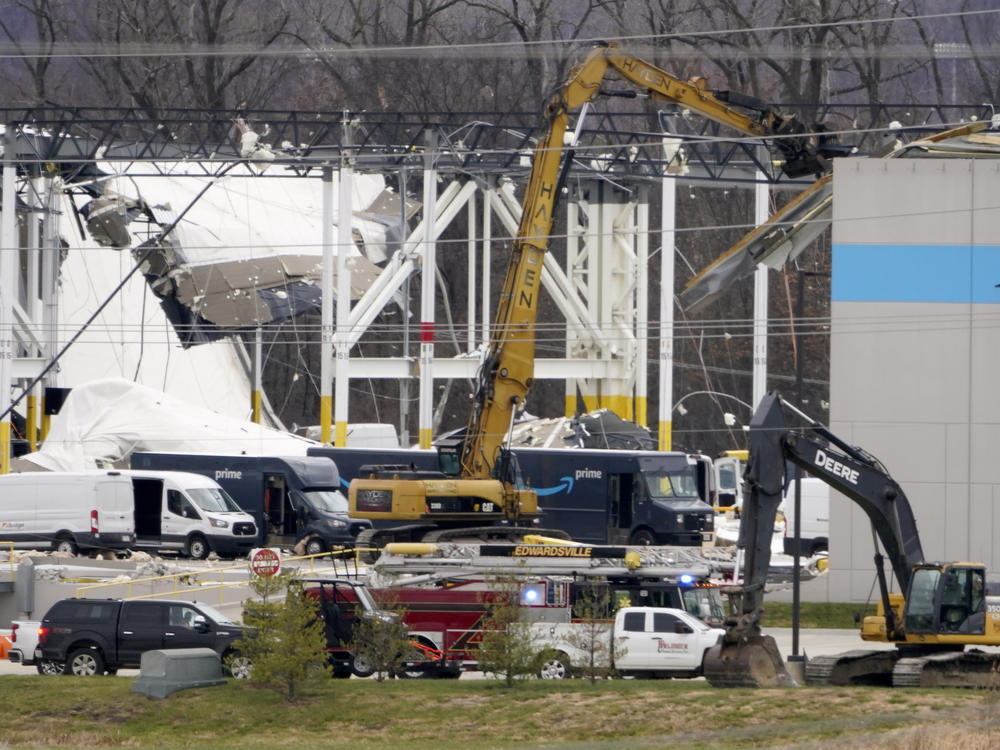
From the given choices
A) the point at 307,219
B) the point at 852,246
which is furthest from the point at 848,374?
the point at 307,219

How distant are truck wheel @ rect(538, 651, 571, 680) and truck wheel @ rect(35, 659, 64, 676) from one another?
7.24m

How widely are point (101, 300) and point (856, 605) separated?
1490 inches

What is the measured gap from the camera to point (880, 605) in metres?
24.1

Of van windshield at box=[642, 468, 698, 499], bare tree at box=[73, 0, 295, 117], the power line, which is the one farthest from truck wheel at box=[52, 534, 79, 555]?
bare tree at box=[73, 0, 295, 117]

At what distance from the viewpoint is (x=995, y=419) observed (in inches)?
1340

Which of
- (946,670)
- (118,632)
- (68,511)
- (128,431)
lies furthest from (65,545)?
(946,670)

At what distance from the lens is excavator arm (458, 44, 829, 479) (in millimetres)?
35031

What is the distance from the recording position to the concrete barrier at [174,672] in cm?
2233

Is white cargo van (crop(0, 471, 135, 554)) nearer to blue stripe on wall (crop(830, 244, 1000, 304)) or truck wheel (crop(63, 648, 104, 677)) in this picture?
truck wheel (crop(63, 648, 104, 677))

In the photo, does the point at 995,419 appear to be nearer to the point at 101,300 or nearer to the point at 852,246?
the point at 852,246

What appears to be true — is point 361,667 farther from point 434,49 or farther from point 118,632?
point 434,49

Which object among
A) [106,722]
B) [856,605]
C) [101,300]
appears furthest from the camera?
[101,300]

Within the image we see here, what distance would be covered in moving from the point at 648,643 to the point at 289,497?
20042mm

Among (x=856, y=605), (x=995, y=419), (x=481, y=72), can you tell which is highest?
(x=481, y=72)
